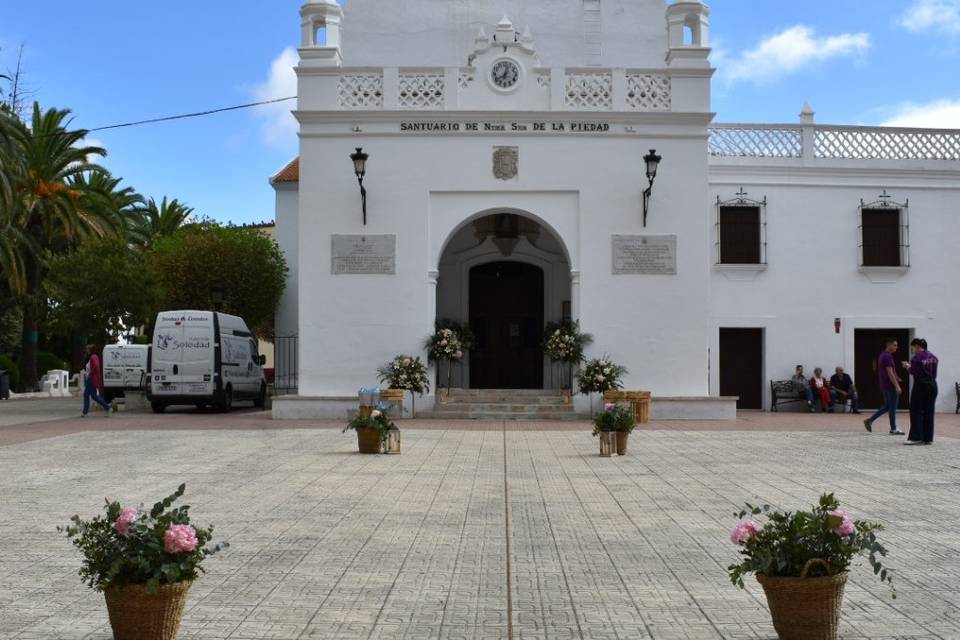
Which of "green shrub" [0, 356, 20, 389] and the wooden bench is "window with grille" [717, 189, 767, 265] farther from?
"green shrub" [0, 356, 20, 389]

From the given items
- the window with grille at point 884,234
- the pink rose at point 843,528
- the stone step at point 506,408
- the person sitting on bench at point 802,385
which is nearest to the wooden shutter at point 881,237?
the window with grille at point 884,234

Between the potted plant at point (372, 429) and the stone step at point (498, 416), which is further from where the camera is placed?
the stone step at point (498, 416)

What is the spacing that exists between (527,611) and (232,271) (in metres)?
30.1

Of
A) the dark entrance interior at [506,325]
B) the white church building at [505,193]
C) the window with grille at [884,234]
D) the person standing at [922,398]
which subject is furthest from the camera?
the dark entrance interior at [506,325]

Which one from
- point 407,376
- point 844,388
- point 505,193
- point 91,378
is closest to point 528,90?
point 505,193

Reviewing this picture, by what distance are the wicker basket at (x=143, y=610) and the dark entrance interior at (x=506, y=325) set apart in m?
20.6

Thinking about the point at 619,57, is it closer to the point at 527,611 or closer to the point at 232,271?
the point at 232,271

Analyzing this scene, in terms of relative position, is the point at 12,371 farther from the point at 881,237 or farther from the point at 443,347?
the point at 881,237

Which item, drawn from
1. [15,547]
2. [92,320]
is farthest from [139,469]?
[92,320]

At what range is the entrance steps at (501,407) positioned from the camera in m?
21.4

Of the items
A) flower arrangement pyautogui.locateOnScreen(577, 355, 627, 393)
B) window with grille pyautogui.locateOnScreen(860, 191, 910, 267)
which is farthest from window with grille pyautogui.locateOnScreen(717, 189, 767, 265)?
flower arrangement pyautogui.locateOnScreen(577, 355, 627, 393)

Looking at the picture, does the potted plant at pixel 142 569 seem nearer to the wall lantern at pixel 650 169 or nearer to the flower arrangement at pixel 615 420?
the flower arrangement at pixel 615 420

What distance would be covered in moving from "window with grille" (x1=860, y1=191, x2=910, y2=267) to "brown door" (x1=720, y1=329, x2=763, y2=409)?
11.3 ft

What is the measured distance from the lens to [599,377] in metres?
21.2
